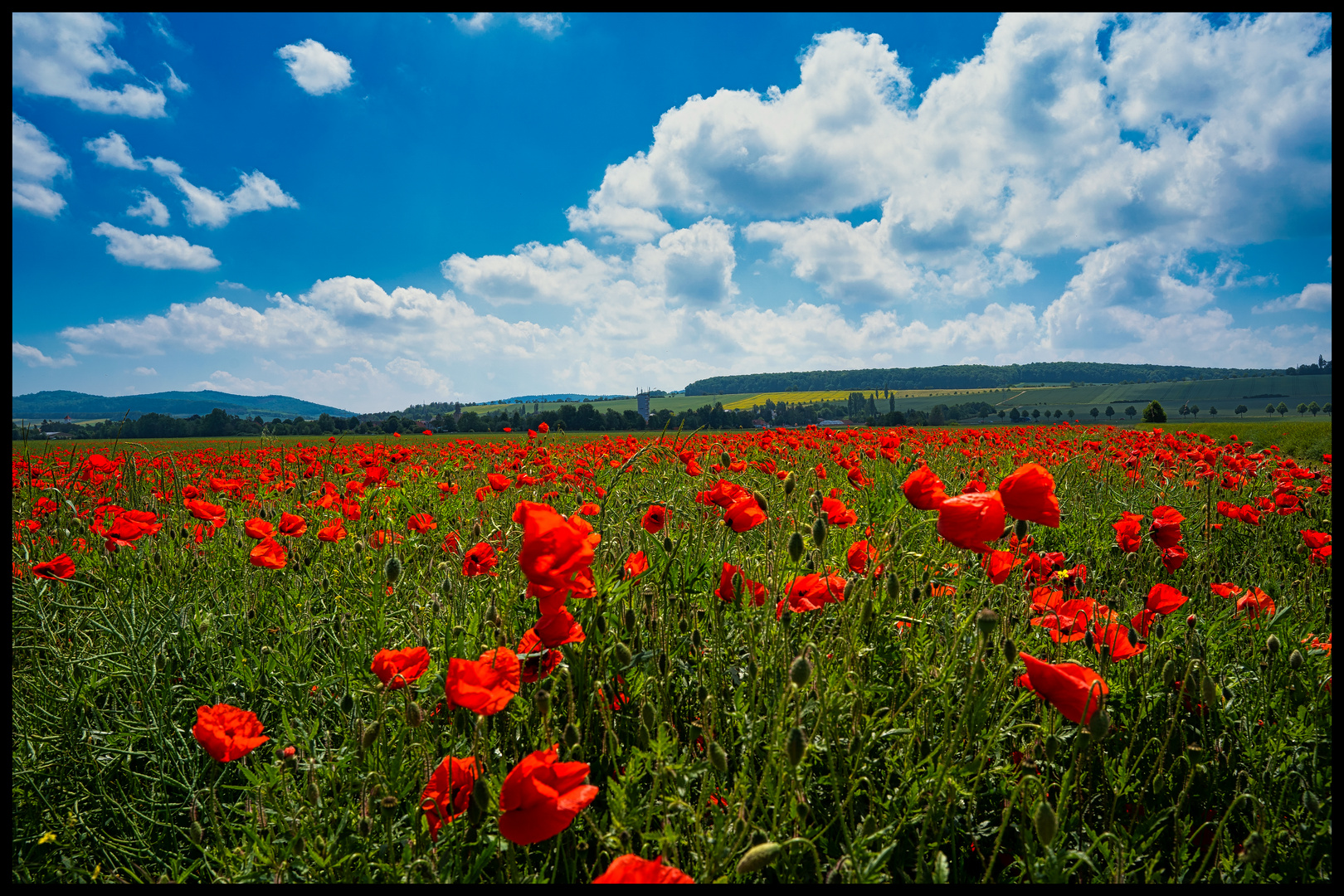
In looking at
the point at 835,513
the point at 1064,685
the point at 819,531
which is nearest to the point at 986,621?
the point at 1064,685

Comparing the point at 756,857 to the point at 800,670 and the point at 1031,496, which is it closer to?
the point at 800,670

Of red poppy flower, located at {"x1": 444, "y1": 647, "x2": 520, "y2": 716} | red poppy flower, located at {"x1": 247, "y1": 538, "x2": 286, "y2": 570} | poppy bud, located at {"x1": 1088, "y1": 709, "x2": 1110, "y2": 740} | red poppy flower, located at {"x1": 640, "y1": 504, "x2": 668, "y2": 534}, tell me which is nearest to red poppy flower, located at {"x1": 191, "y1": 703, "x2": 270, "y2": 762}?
red poppy flower, located at {"x1": 444, "y1": 647, "x2": 520, "y2": 716}

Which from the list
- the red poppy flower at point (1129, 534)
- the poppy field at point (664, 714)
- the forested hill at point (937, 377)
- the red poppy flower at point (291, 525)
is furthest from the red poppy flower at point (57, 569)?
the forested hill at point (937, 377)

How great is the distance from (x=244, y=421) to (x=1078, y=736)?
9.96 metres

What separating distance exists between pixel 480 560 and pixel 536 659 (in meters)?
0.71

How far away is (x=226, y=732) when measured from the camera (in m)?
1.25

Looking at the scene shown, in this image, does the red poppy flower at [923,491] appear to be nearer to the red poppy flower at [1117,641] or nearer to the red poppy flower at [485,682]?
the red poppy flower at [1117,641]

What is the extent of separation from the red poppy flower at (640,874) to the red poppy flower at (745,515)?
107 centimetres

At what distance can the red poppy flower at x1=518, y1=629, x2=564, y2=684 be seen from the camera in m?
1.31

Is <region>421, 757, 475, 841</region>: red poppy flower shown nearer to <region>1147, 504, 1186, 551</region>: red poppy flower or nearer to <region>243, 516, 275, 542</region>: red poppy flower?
<region>243, 516, 275, 542</region>: red poppy flower

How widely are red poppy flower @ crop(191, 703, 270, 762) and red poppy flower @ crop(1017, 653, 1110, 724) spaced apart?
1.60 metres
